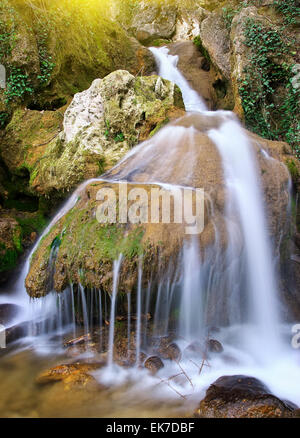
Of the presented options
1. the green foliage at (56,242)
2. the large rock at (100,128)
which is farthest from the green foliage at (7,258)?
the green foliage at (56,242)

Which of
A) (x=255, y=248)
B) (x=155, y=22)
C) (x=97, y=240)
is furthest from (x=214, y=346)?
(x=155, y=22)

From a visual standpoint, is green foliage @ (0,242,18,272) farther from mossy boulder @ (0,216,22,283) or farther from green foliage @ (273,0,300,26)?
green foliage @ (273,0,300,26)

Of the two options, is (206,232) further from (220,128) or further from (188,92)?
(188,92)

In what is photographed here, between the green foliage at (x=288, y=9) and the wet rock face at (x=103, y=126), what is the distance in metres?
3.77

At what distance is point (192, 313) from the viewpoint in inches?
146

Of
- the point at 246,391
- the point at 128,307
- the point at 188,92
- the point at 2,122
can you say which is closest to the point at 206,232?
the point at 128,307

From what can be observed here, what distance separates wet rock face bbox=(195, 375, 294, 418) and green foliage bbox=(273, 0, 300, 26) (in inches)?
324

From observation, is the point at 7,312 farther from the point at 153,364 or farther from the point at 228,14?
the point at 228,14

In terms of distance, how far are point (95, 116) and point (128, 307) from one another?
14.0ft

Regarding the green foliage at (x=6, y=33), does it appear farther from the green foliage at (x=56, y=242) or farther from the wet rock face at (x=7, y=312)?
the wet rock face at (x=7, y=312)

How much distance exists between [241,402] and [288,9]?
29.2ft

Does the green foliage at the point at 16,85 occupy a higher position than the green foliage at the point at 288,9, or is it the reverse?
the green foliage at the point at 288,9

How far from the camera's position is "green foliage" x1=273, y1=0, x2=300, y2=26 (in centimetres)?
735

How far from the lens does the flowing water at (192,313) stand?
299 cm
